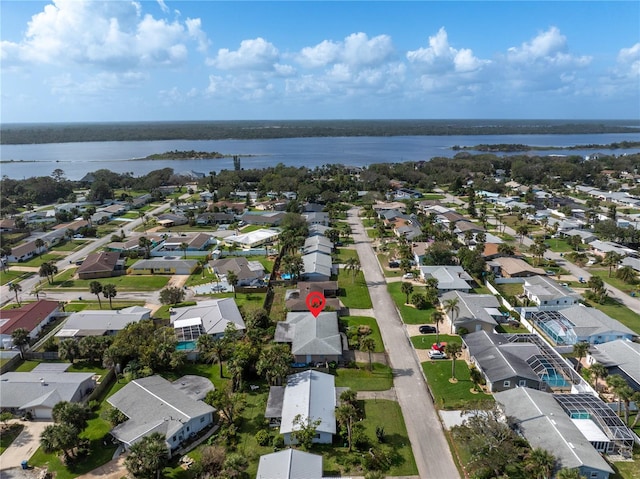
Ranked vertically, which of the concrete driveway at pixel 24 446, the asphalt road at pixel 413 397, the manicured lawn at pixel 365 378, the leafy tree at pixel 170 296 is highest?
the leafy tree at pixel 170 296

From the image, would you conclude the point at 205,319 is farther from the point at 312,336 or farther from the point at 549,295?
the point at 549,295

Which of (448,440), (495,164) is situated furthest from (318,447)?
(495,164)

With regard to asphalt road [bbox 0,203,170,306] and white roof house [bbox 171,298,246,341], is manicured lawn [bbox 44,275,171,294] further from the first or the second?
white roof house [bbox 171,298,246,341]

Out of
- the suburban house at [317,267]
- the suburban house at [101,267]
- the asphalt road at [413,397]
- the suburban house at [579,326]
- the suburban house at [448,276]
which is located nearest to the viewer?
the asphalt road at [413,397]

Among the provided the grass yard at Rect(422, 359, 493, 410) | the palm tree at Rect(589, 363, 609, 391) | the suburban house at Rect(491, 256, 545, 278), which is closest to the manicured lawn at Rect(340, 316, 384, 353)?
the grass yard at Rect(422, 359, 493, 410)

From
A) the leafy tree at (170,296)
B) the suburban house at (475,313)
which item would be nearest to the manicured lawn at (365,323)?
the suburban house at (475,313)

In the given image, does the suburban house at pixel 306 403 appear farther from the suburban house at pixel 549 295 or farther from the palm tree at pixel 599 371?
the suburban house at pixel 549 295

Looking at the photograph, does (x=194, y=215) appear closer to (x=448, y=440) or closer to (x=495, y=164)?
(x=448, y=440)
